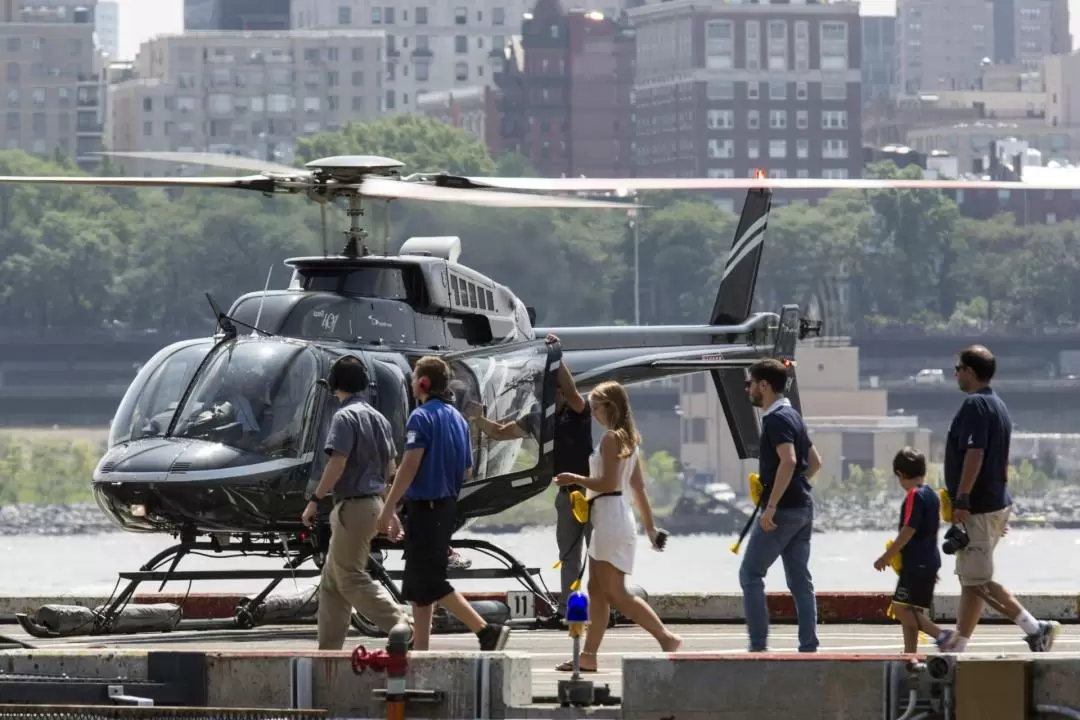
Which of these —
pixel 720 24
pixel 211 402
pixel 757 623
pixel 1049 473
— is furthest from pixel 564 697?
pixel 720 24

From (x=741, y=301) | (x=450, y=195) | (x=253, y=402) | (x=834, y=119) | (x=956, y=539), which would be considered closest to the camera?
(x=956, y=539)

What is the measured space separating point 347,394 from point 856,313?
136 metres

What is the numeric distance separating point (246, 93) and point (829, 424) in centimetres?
7563

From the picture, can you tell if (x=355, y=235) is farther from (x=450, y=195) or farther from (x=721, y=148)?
(x=721, y=148)

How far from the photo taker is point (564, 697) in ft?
33.1

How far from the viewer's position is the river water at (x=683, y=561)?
86.6 meters

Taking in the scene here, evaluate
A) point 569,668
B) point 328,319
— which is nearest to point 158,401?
point 328,319

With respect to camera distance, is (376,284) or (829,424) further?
(829,424)

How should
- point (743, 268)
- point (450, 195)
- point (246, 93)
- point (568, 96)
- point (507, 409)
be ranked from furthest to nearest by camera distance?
point (246, 93)
point (568, 96)
point (743, 268)
point (507, 409)
point (450, 195)

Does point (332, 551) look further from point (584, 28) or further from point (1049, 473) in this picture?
point (584, 28)

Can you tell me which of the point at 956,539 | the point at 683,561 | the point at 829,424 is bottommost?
the point at 683,561

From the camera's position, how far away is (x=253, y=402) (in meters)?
14.5

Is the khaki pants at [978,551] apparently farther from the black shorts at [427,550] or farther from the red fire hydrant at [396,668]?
the red fire hydrant at [396,668]

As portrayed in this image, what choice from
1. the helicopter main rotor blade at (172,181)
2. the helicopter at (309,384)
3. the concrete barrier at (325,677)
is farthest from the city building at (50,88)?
the concrete barrier at (325,677)
